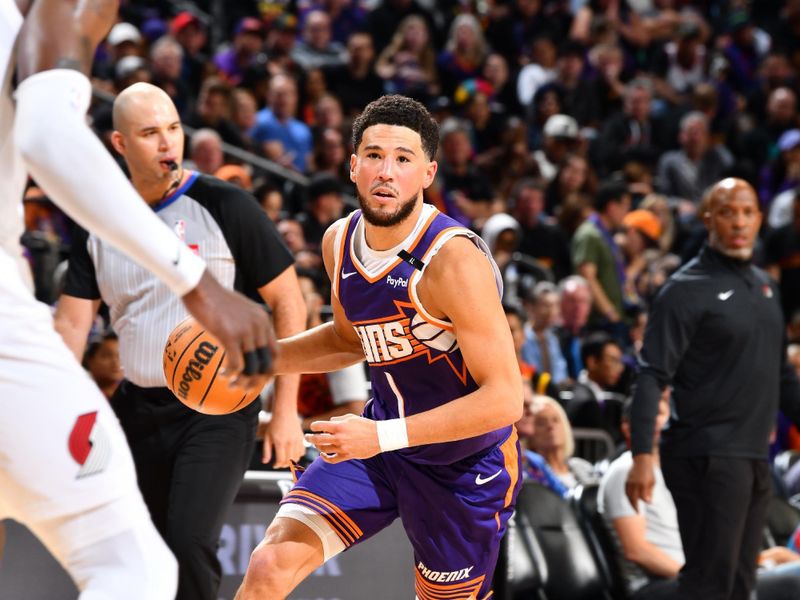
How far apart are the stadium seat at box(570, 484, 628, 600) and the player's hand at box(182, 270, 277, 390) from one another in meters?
4.51

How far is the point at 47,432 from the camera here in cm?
259

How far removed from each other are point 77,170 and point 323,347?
1.96 metres

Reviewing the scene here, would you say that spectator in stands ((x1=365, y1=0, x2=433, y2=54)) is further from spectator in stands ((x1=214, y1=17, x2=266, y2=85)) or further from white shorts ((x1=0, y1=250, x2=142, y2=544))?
white shorts ((x1=0, y1=250, x2=142, y2=544))

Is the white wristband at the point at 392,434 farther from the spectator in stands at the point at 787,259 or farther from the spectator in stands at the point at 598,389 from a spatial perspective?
the spectator in stands at the point at 787,259

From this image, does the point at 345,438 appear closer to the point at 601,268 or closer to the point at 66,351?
the point at 66,351

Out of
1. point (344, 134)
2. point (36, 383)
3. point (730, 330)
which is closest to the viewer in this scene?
point (36, 383)

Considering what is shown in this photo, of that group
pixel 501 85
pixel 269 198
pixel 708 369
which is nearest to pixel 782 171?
pixel 501 85

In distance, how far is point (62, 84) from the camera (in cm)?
265

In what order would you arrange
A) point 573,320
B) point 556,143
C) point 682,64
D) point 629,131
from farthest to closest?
point 682,64, point 629,131, point 556,143, point 573,320

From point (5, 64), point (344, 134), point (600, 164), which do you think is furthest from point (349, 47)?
point (5, 64)

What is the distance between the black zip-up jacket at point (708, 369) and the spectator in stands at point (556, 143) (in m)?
7.26

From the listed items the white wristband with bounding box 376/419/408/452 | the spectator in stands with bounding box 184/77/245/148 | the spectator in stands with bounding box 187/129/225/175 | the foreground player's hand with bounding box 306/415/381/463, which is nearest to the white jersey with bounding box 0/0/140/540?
the foreground player's hand with bounding box 306/415/381/463

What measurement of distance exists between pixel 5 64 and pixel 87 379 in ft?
2.28

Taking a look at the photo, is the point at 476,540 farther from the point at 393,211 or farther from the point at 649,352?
the point at 649,352
